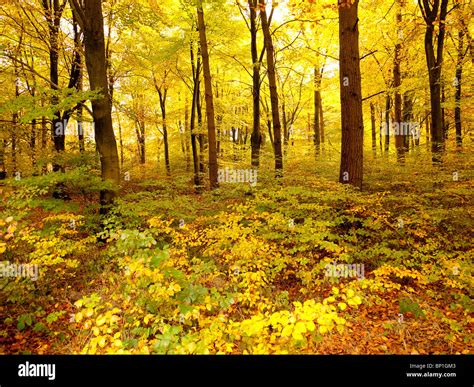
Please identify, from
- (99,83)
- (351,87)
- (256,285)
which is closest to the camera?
(256,285)

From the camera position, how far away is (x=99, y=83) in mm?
7574

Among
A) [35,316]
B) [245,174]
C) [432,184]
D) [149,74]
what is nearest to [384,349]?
[35,316]

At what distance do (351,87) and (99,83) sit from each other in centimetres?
661

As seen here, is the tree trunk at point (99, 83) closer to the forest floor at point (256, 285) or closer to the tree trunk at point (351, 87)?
the forest floor at point (256, 285)

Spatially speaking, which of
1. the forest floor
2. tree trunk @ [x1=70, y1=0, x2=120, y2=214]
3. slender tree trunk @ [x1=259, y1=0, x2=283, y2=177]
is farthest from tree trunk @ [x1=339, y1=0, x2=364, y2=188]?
tree trunk @ [x1=70, y1=0, x2=120, y2=214]

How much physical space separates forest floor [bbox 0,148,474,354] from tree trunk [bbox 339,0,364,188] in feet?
3.34

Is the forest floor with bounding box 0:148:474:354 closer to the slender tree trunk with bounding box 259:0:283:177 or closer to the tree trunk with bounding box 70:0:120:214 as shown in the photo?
the tree trunk with bounding box 70:0:120:214

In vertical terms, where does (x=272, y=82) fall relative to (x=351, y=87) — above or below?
above

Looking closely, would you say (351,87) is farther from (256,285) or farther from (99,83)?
(99,83)

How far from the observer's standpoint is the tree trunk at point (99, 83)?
7332 millimetres

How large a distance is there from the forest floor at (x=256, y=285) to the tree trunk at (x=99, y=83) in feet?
3.77

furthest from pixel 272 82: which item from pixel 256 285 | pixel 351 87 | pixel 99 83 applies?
pixel 256 285

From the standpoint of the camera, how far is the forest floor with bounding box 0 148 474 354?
3.48 m
